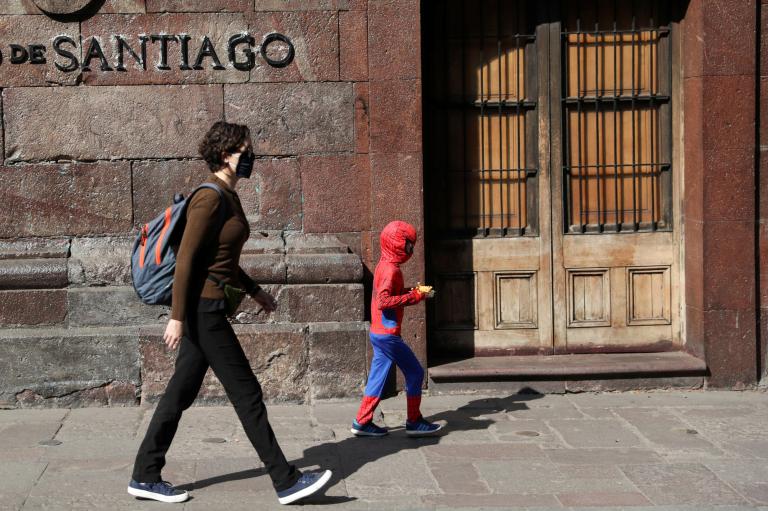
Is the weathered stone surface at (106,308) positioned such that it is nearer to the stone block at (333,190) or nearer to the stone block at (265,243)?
the stone block at (265,243)

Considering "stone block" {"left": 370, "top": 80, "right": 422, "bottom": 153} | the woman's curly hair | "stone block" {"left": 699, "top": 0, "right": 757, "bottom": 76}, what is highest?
"stone block" {"left": 699, "top": 0, "right": 757, "bottom": 76}

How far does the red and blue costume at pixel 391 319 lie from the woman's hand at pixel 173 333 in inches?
65.4

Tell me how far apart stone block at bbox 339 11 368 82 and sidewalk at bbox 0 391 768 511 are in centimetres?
242

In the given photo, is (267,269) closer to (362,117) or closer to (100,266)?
(100,266)

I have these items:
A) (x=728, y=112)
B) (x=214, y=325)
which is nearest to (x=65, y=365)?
(x=214, y=325)

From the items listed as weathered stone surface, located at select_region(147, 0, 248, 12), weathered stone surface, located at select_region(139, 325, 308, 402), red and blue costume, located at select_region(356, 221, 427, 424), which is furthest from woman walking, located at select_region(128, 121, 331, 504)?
weathered stone surface, located at select_region(147, 0, 248, 12)

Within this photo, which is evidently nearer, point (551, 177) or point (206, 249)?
point (206, 249)

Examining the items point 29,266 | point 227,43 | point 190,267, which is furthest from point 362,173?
point 190,267

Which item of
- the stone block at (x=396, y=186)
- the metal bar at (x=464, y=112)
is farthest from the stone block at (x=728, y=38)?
the stone block at (x=396, y=186)

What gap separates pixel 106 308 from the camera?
26.9 feet

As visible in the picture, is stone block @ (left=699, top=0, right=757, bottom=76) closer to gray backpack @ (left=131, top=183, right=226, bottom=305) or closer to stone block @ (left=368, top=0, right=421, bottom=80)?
stone block @ (left=368, top=0, right=421, bottom=80)

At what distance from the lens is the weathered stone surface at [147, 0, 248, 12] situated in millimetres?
8273

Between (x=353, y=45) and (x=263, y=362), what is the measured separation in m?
2.41

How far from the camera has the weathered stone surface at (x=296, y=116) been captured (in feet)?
27.6
